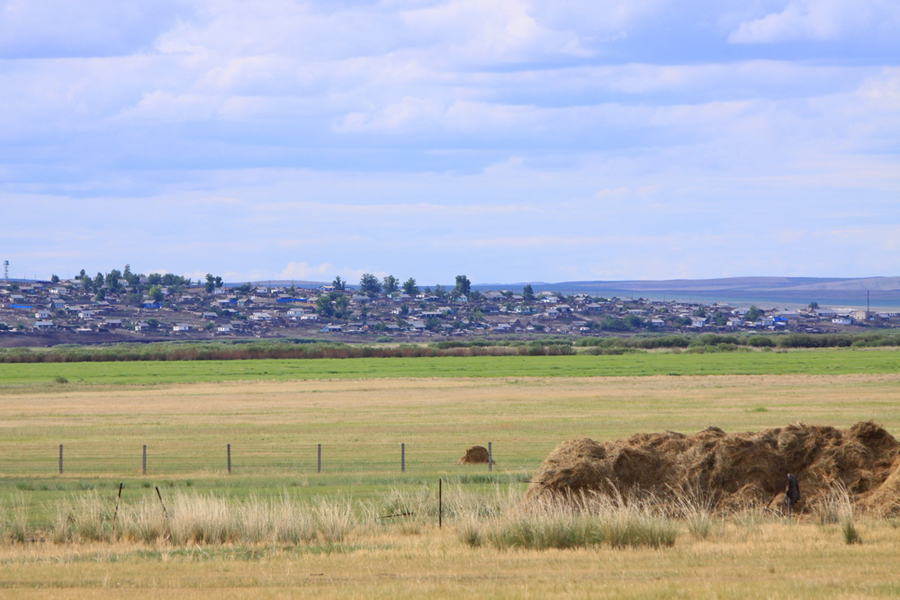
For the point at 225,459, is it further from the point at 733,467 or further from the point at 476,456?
the point at 733,467

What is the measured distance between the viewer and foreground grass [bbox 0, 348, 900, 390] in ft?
309

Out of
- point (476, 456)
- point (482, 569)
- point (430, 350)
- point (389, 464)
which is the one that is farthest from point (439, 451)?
point (430, 350)

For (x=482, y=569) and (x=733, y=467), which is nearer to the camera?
(x=482, y=569)

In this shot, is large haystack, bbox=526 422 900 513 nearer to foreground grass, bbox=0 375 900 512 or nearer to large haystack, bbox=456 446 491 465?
foreground grass, bbox=0 375 900 512

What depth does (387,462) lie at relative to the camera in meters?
36.8

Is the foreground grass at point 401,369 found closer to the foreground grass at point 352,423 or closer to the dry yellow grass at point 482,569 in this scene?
the foreground grass at point 352,423

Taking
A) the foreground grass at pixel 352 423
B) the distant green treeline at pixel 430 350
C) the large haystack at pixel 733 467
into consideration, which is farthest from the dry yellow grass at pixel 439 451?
the distant green treeline at pixel 430 350

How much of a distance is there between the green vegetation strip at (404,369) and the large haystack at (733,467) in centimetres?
7021

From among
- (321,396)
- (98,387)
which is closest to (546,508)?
(321,396)

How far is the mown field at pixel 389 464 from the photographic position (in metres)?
15.3

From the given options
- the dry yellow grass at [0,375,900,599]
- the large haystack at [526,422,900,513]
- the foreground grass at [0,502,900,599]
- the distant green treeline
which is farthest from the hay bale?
the distant green treeline

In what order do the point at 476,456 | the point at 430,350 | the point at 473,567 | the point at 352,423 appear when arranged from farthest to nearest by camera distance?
1. the point at 430,350
2. the point at 352,423
3. the point at 476,456
4. the point at 473,567

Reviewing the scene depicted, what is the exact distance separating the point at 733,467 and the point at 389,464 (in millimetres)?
16238

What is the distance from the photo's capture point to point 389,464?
36188mm
